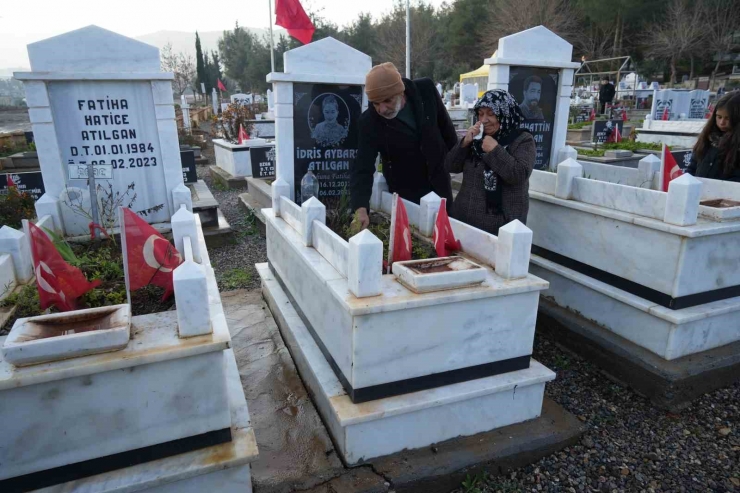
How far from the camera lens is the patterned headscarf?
3.33 metres

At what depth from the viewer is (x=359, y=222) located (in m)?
3.79

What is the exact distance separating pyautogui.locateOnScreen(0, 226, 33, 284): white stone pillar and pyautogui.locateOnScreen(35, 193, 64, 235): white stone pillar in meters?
1.07

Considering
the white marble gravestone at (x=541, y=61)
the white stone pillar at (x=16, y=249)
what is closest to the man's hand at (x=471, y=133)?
the white marble gravestone at (x=541, y=61)

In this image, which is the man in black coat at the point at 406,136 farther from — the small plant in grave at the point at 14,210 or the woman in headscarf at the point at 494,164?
the small plant in grave at the point at 14,210

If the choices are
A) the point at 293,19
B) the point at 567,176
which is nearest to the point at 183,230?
the point at 567,176

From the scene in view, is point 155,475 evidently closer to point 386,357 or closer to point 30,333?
point 30,333

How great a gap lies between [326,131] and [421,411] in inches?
117

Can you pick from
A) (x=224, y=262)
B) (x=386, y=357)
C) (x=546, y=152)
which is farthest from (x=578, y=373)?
(x=224, y=262)

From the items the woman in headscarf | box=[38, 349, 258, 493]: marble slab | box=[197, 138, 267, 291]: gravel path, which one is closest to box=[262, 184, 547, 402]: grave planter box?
the woman in headscarf

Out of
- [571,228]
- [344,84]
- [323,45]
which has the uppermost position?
[323,45]

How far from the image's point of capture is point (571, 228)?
13.6ft

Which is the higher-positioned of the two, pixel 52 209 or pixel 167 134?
pixel 167 134

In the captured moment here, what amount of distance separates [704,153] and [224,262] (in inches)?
217

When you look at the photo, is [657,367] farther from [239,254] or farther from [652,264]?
[239,254]
